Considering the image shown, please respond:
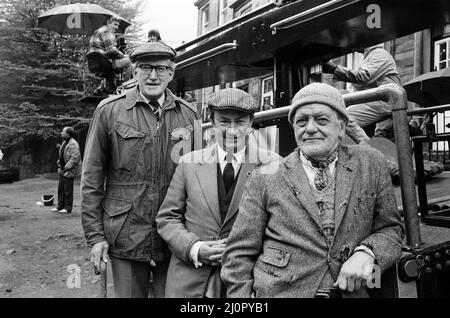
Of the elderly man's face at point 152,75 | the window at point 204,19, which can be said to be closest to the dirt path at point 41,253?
the elderly man's face at point 152,75

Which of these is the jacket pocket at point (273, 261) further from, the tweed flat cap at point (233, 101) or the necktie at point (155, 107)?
the necktie at point (155, 107)

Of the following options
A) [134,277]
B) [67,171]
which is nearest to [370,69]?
[134,277]

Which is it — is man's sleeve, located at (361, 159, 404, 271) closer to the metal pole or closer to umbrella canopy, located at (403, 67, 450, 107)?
the metal pole

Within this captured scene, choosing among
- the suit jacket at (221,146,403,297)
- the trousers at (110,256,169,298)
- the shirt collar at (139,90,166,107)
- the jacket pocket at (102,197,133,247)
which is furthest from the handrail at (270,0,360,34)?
the trousers at (110,256,169,298)

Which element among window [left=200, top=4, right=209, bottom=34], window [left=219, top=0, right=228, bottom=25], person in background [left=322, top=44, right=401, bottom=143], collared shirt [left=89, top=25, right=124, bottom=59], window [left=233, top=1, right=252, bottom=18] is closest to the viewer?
person in background [left=322, top=44, right=401, bottom=143]

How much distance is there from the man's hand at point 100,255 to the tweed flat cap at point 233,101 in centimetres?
96

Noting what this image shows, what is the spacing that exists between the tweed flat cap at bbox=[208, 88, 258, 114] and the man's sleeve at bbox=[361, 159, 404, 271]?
0.68m

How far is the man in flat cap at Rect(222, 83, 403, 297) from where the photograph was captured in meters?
1.59

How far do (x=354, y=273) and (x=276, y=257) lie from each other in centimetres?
30

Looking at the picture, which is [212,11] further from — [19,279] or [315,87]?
[315,87]

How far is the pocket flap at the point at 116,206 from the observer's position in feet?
7.39
